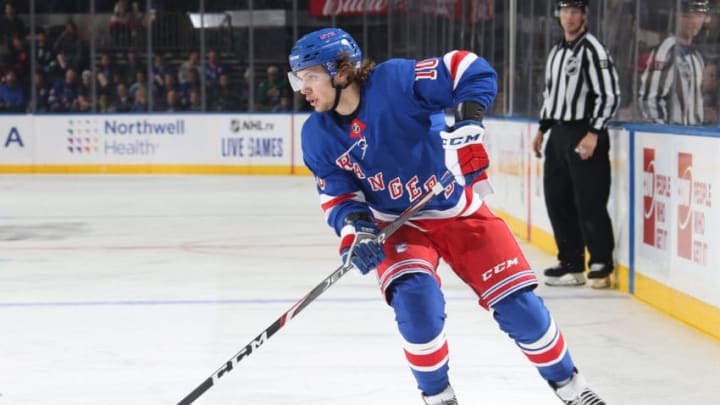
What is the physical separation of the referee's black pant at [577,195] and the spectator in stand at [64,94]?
35.0 feet

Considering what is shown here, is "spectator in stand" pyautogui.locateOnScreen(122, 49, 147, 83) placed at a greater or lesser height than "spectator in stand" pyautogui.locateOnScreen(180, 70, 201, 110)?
greater

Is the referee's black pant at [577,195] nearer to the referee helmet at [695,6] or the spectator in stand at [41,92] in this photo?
the referee helmet at [695,6]

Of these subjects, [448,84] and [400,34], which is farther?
[400,34]

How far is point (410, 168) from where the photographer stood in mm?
3314

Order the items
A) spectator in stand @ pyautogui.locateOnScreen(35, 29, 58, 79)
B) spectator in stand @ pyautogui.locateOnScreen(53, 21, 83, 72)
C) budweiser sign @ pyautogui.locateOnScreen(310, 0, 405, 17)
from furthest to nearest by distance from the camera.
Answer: budweiser sign @ pyautogui.locateOnScreen(310, 0, 405, 17) < spectator in stand @ pyautogui.locateOnScreen(53, 21, 83, 72) < spectator in stand @ pyautogui.locateOnScreen(35, 29, 58, 79)

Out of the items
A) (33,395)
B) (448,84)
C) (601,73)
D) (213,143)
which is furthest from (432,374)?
(213,143)

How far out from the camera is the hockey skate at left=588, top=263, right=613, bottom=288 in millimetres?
5918

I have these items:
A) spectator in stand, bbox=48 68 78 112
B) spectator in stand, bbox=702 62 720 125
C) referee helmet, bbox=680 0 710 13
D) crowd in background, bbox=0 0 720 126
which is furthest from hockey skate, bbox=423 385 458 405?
spectator in stand, bbox=48 68 78 112

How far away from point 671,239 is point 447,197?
2192mm

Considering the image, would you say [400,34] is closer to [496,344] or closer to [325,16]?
[325,16]

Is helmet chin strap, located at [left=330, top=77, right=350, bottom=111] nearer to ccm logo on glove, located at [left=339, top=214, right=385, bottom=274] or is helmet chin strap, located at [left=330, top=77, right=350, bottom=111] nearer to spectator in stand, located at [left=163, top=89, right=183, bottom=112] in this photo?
ccm logo on glove, located at [left=339, top=214, right=385, bottom=274]

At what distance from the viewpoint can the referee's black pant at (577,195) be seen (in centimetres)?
586

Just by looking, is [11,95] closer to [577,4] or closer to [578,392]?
[577,4]

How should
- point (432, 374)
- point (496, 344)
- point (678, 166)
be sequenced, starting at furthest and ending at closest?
point (678, 166) → point (496, 344) → point (432, 374)
